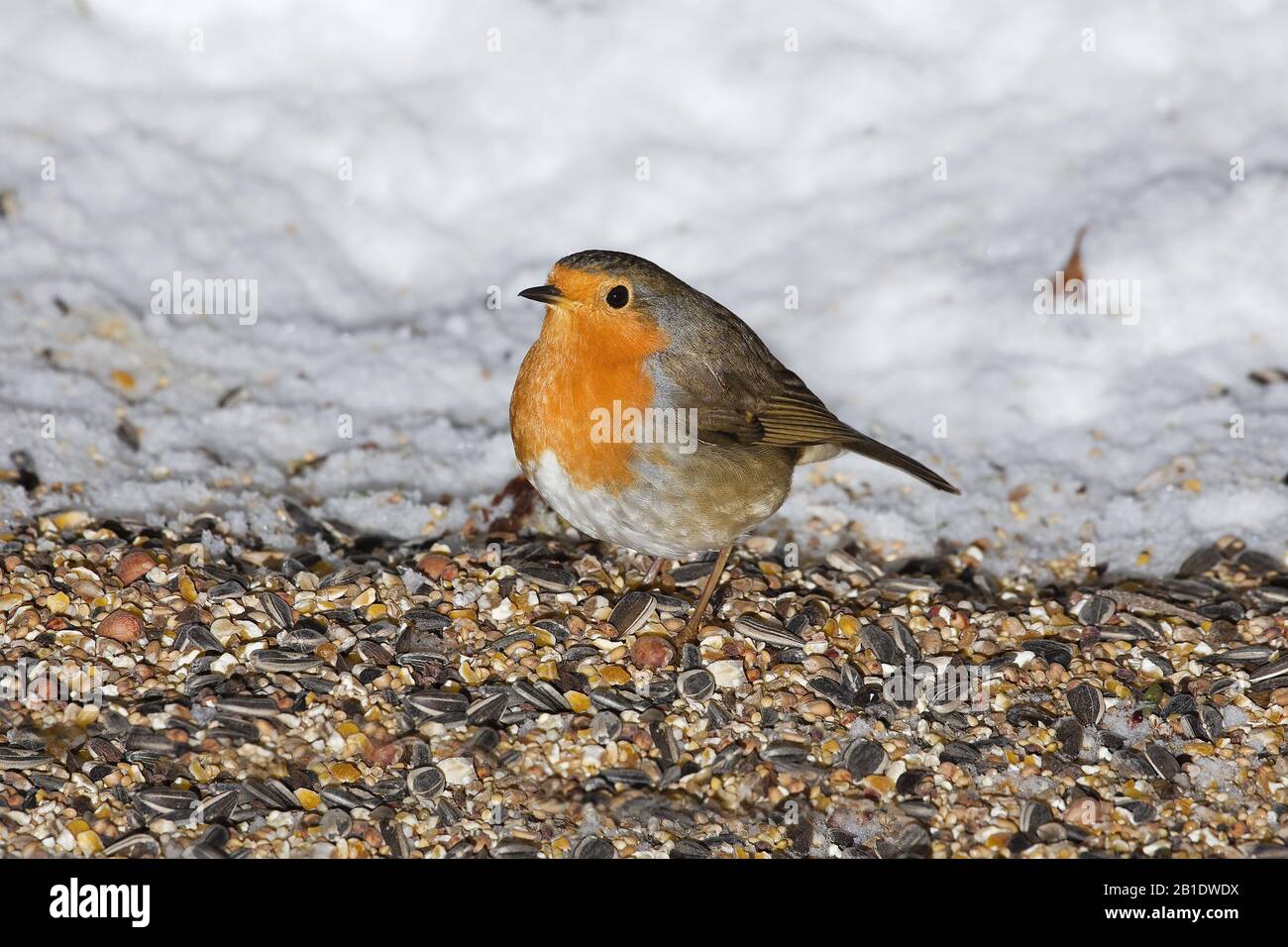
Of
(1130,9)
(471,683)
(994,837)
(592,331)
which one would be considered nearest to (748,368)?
(592,331)

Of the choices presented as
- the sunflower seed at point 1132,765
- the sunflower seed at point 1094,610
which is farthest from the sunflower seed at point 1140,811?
the sunflower seed at point 1094,610

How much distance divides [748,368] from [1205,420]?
7.35 feet

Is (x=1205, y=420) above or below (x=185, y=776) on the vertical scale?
above

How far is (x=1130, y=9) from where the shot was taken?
6.23 metres

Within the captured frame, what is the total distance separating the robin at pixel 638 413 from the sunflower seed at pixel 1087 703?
3.40 ft

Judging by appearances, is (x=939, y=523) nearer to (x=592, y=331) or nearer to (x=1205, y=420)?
(x=1205, y=420)

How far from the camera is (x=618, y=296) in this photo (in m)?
3.40

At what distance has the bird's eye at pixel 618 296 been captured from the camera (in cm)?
339

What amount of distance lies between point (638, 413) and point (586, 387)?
0.53 feet

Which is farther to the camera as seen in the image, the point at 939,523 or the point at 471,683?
the point at 939,523

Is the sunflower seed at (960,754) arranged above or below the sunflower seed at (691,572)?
below

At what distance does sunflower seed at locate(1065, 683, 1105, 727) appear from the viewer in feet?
11.5

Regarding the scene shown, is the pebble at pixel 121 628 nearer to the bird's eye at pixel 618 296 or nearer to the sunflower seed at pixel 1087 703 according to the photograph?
the bird's eye at pixel 618 296

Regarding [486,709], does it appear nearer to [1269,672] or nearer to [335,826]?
[335,826]
